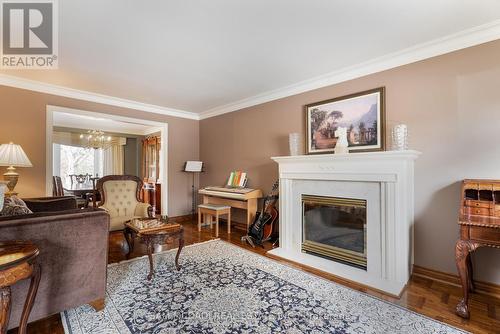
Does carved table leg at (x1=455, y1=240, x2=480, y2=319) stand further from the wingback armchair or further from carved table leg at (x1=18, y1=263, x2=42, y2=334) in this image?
the wingback armchair

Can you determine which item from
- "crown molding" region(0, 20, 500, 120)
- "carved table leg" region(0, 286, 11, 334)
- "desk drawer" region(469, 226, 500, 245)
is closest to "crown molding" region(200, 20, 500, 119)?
"crown molding" region(0, 20, 500, 120)

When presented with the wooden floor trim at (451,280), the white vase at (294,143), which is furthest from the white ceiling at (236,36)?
the wooden floor trim at (451,280)

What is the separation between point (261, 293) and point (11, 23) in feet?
11.2

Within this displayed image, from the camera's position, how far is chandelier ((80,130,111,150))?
6.70 meters

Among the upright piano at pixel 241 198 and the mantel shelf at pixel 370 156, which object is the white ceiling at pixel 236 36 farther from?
the upright piano at pixel 241 198

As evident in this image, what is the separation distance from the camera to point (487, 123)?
2248mm

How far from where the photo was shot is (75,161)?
24.9 feet

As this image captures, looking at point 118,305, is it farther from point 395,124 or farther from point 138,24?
point 395,124

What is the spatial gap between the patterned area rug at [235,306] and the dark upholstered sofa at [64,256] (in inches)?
7.9

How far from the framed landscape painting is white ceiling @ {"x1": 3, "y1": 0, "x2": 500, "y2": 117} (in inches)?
17.7

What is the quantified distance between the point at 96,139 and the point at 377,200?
7425 mm

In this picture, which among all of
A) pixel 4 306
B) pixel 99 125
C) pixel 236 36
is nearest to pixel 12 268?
pixel 4 306

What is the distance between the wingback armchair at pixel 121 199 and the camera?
3656mm

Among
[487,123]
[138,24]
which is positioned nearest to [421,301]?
[487,123]
